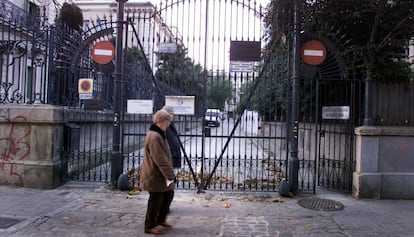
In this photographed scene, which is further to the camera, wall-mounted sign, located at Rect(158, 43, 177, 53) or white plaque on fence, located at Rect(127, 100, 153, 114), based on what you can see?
wall-mounted sign, located at Rect(158, 43, 177, 53)

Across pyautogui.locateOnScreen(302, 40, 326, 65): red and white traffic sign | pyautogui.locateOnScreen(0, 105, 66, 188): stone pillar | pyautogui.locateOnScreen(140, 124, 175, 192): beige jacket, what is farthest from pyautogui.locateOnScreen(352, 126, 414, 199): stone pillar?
pyautogui.locateOnScreen(0, 105, 66, 188): stone pillar

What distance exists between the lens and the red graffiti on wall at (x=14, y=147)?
8.20 metres

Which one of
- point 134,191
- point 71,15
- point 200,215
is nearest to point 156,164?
point 200,215

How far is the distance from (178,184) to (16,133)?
358 centimetres

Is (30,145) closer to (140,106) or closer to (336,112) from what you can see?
(140,106)

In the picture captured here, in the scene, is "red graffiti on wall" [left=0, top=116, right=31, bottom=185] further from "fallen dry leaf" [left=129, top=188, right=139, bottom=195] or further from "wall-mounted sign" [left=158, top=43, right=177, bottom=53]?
"wall-mounted sign" [left=158, top=43, right=177, bottom=53]

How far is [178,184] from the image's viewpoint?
897 centimetres

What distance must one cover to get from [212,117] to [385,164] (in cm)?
378

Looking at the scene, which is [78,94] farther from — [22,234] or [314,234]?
[314,234]

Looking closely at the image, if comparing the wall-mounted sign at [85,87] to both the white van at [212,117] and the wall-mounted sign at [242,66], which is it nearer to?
the white van at [212,117]

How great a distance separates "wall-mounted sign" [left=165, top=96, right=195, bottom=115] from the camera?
26.7 ft

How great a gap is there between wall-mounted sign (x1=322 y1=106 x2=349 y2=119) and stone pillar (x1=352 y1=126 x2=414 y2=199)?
1.30ft

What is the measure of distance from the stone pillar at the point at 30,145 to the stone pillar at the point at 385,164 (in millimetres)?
6099

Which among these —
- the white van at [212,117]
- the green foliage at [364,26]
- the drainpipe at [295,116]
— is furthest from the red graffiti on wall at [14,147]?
the green foliage at [364,26]
